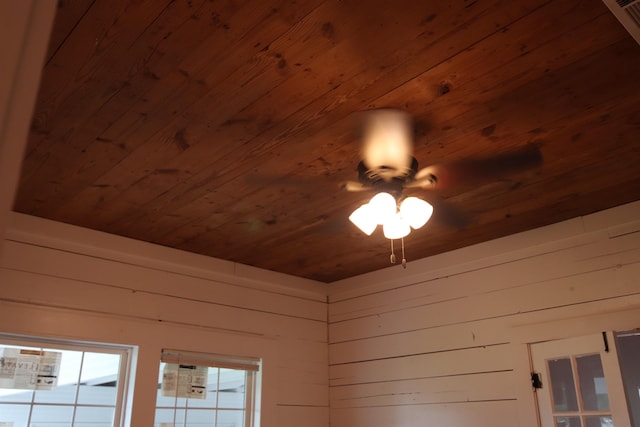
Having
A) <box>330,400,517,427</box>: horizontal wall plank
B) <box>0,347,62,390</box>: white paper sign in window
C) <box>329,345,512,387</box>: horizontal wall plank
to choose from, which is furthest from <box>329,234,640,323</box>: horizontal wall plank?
<box>0,347,62,390</box>: white paper sign in window

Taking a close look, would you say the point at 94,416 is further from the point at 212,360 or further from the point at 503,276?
the point at 503,276

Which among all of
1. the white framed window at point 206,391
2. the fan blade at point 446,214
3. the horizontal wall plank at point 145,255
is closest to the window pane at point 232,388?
the white framed window at point 206,391

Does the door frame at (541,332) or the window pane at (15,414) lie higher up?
the door frame at (541,332)

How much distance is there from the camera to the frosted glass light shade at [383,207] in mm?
2395

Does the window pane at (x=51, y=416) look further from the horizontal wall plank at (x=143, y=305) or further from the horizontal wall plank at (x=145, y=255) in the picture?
the horizontal wall plank at (x=145, y=255)

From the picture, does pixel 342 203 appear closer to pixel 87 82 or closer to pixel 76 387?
pixel 87 82

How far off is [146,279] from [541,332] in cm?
252

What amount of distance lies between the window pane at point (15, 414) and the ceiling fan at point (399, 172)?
2170 mm

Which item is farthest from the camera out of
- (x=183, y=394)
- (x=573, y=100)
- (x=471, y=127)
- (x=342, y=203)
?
(x=183, y=394)

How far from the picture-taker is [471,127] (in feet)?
7.86

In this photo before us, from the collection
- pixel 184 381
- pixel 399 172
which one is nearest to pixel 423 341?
pixel 184 381

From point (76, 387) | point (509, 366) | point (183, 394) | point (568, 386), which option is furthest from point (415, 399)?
point (76, 387)

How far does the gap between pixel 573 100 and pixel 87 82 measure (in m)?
1.87

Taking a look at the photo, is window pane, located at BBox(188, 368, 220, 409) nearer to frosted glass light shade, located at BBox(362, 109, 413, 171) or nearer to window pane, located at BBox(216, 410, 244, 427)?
window pane, located at BBox(216, 410, 244, 427)
